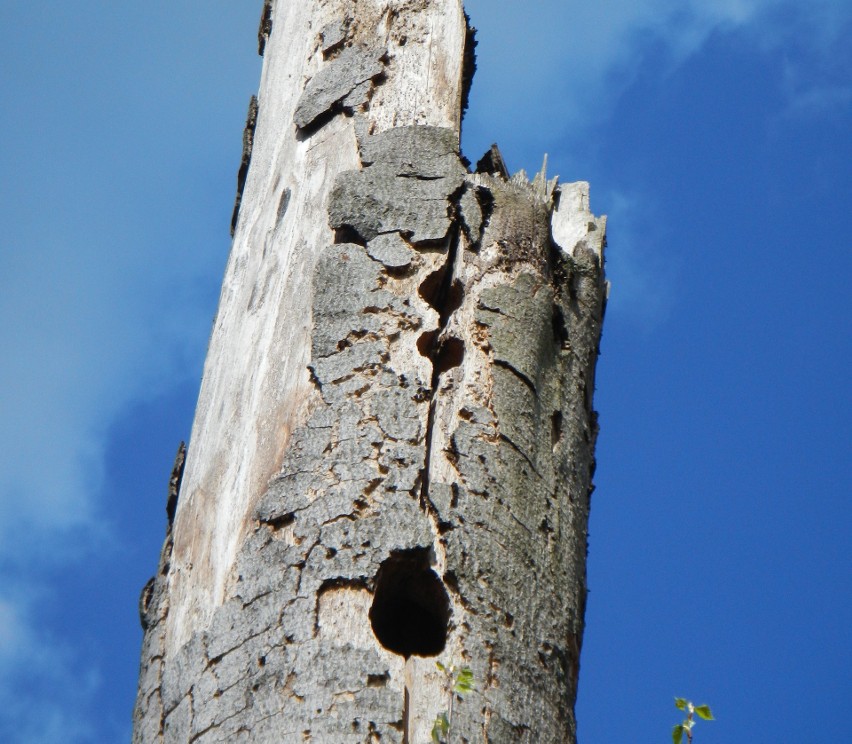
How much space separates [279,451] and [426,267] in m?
0.52

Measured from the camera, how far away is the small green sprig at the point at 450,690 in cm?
237

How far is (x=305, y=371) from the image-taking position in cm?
291

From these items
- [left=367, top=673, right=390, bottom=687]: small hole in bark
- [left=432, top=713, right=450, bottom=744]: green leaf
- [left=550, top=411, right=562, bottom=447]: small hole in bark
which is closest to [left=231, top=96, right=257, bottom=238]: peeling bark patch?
[left=550, top=411, right=562, bottom=447]: small hole in bark

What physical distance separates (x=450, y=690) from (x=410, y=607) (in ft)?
0.78

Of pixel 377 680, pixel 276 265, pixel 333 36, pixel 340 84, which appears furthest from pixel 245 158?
pixel 377 680

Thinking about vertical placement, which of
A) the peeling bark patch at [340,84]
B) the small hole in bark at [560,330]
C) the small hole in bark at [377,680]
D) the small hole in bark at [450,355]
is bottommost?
the small hole in bark at [377,680]

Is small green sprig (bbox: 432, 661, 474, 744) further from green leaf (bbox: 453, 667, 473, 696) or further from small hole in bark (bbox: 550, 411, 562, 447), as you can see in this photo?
small hole in bark (bbox: 550, 411, 562, 447)

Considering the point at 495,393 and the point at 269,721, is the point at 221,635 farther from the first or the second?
the point at 495,393

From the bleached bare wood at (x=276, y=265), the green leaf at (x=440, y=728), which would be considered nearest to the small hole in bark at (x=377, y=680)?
the green leaf at (x=440, y=728)

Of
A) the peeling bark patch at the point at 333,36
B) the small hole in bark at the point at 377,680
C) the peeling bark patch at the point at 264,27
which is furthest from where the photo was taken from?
the peeling bark patch at the point at 264,27

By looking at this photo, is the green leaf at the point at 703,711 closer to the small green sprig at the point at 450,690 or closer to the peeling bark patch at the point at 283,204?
the small green sprig at the point at 450,690

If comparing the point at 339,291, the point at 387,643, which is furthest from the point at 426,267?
the point at 387,643

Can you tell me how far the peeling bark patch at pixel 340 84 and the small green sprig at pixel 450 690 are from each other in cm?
149

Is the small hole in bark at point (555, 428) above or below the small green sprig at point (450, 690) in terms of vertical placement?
above
